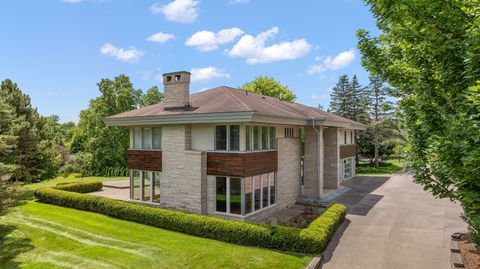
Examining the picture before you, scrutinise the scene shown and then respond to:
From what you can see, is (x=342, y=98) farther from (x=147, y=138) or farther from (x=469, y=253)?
(x=469, y=253)

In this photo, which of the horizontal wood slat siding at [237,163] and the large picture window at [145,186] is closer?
the horizontal wood slat siding at [237,163]

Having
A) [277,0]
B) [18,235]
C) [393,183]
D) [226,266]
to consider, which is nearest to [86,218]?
[18,235]

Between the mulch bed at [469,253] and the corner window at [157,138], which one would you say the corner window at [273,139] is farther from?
the mulch bed at [469,253]

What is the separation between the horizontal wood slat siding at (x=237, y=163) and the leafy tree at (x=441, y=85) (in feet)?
26.2

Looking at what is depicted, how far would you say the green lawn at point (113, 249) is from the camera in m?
10.1

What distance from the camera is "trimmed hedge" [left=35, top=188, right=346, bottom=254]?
11142 mm

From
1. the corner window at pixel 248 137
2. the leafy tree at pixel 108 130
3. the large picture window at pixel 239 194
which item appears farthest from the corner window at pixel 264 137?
the leafy tree at pixel 108 130

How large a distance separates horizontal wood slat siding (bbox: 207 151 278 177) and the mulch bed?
888 centimetres

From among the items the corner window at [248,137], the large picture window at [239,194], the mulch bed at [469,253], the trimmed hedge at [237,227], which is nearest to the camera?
the mulch bed at [469,253]

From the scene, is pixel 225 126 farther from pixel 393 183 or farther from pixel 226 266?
pixel 393 183

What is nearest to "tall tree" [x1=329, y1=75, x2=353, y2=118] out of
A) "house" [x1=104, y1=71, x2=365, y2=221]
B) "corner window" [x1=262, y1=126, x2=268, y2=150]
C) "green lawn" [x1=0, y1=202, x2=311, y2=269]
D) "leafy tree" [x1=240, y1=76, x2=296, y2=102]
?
"leafy tree" [x1=240, y1=76, x2=296, y2=102]

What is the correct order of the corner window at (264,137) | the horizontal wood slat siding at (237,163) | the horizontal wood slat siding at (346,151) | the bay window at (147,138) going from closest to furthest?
the horizontal wood slat siding at (237,163)
the corner window at (264,137)
the bay window at (147,138)
the horizontal wood slat siding at (346,151)

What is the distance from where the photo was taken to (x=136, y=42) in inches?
806

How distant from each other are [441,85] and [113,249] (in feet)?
39.0
